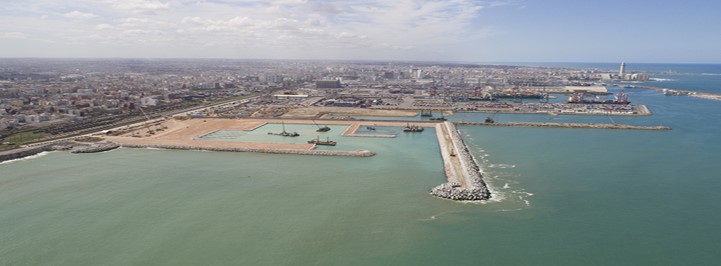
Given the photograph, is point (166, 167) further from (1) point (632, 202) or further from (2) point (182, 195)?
(1) point (632, 202)

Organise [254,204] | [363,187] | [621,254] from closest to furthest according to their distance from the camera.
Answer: [621,254] → [254,204] → [363,187]

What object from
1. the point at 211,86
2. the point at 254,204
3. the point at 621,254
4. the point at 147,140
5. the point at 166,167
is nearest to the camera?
the point at 621,254

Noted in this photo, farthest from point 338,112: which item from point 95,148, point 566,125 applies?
point 95,148

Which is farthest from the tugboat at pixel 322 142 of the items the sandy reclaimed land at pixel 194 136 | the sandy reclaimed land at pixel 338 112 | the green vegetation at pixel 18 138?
the green vegetation at pixel 18 138

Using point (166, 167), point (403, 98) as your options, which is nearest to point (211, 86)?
point (403, 98)

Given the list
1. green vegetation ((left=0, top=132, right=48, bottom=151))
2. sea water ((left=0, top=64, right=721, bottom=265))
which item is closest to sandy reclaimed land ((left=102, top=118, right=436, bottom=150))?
sea water ((left=0, top=64, right=721, bottom=265))

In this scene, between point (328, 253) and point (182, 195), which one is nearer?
point (328, 253)
